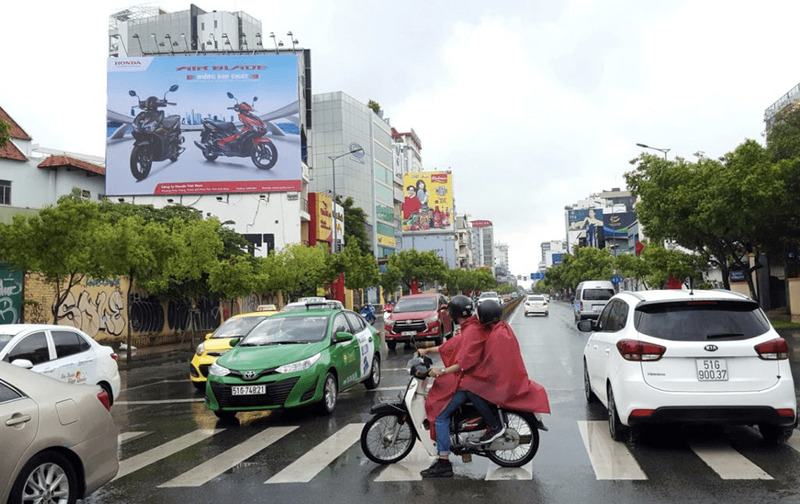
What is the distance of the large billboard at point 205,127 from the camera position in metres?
61.3

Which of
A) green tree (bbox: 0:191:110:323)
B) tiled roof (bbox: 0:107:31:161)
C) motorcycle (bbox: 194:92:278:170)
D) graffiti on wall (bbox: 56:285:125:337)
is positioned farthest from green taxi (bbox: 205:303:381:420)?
motorcycle (bbox: 194:92:278:170)

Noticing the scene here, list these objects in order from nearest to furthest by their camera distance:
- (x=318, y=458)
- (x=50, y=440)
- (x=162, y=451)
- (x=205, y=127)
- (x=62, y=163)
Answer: (x=50, y=440) → (x=318, y=458) → (x=162, y=451) → (x=62, y=163) → (x=205, y=127)

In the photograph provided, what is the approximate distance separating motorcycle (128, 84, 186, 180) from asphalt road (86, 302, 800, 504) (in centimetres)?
5486

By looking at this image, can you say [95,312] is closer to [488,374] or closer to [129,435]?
[129,435]

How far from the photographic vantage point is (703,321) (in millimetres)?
7180

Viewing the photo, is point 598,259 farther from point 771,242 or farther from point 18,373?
point 18,373

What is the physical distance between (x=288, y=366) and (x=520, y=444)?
3.82 meters

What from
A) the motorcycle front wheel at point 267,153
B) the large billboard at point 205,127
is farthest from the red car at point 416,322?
the motorcycle front wheel at point 267,153

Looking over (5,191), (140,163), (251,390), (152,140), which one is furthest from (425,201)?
(251,390)

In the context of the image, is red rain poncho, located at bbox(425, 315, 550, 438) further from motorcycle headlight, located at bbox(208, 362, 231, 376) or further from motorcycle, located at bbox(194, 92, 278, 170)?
motorcycle, located at bbox(194, 92, 278, 170)

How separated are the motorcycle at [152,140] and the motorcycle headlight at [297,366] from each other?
183 ft

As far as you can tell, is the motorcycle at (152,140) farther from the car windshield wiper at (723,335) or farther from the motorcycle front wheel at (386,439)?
the car windshield wiper at (723,335)

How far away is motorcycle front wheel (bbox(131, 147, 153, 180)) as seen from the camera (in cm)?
6131

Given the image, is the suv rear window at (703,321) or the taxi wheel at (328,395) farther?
the taxi wheel at (328,395)
